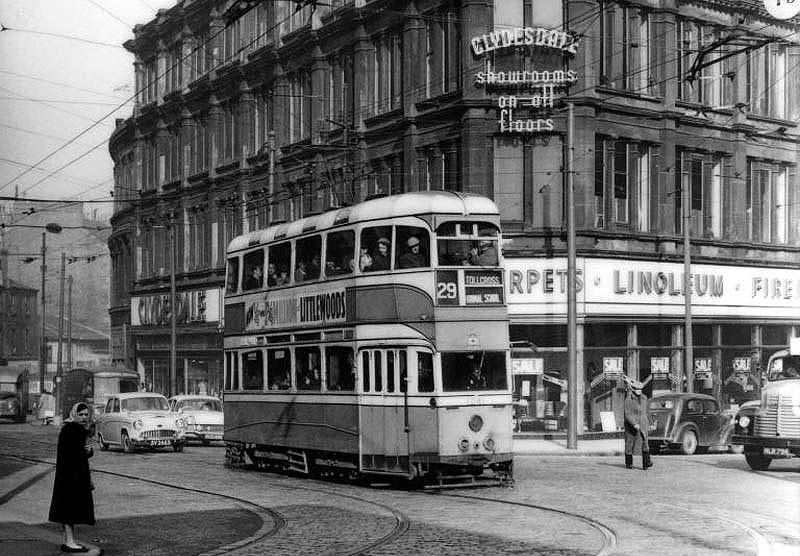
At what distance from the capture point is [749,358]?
41.6 metres

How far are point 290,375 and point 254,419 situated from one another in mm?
2112

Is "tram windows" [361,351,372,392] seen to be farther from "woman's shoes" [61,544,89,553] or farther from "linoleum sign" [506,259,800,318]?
"linoleum sign" [506,259,800,318]

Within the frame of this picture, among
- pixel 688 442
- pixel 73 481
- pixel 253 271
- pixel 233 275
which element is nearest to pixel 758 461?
pixel 688 442

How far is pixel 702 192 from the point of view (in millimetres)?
40375

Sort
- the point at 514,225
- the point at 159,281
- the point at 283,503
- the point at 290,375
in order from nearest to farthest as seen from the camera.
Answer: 1. the point at 283,503
2. the point at 290,375
3. the point at 514,225
4. the point at 159,281

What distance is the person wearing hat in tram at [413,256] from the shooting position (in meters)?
20.2

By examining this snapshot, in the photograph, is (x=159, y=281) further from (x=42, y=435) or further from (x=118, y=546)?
(x=118, y=546)

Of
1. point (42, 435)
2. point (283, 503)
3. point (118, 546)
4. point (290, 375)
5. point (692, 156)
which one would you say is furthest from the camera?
point (42, 435)

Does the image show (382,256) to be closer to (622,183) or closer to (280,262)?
(280,262)

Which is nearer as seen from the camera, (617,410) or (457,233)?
(457,233)

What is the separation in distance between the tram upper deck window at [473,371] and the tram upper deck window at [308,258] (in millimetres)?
3744

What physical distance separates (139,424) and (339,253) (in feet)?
39.7

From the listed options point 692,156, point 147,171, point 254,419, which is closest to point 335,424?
point 254,419

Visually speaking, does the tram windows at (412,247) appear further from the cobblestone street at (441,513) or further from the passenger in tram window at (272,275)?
the passenger in tram window at (272,275)
